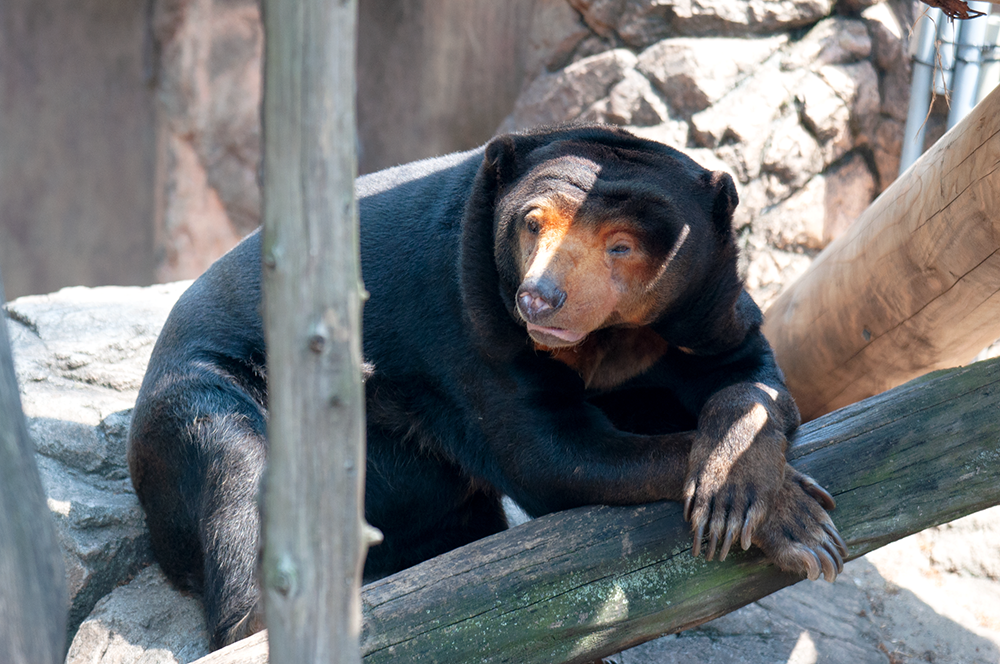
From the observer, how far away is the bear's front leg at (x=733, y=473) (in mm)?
2838

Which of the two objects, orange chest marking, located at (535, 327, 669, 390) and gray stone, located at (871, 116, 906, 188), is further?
gray stone, located at (871, 116, 906, 188)

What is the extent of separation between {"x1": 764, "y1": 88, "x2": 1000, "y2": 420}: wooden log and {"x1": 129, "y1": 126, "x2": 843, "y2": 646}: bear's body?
0.96m

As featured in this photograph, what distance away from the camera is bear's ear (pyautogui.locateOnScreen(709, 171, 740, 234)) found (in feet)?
10.6

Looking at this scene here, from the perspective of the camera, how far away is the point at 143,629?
3.74 m

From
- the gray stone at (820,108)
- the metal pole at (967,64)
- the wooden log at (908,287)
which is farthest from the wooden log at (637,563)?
the gray stone at (820,108)

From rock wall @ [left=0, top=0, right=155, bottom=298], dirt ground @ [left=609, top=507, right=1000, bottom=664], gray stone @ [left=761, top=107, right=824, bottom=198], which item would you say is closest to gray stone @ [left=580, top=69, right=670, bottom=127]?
gray stone @ [left=761, top=107, right=824, bottom=198]

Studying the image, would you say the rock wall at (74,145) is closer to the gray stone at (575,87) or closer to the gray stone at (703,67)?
the gray stone at (575,87)

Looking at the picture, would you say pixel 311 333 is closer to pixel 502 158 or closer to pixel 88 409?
pixel 502 158

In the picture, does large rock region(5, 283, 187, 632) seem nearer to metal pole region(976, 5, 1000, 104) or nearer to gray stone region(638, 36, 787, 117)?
gray stone region(638, 36, 787, 117)

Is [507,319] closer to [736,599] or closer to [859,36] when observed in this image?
[736,599]

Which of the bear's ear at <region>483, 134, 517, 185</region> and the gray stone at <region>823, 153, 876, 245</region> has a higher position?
the bear's ear at <region>483, 134, 517, 185</region>

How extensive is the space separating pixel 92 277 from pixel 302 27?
11.3 m

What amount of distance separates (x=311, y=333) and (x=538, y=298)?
1.29 meters

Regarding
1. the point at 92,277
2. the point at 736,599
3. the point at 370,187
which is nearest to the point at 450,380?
the point at 370,187
